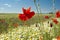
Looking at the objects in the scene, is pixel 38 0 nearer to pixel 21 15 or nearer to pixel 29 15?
pixel 29 15

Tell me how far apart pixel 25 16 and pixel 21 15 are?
118 mm

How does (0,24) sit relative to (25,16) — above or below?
below

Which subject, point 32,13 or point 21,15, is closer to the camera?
point 32,13

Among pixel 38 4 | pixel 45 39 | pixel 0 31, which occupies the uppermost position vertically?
pixel 38 4

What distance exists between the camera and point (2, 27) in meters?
7.86

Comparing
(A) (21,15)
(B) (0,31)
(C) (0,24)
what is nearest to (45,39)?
(A) (21,15)

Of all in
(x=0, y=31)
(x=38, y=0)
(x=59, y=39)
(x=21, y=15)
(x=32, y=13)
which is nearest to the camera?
(x=59, y=39)

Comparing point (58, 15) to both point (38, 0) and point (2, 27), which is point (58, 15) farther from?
point (2, 27)

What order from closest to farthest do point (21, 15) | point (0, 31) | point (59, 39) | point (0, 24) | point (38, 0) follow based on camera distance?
point (59, 39) < point (38, 0) < point (21, 15) < point (0, 31) < point (0, 24)

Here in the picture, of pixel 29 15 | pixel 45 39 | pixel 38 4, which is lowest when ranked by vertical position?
pixel 45 39

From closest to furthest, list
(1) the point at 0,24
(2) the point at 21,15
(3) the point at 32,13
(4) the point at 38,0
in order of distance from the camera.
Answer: (4) the point at 38,0 < (3) the point at 32,13 < (2) the point at 21,15 < (1) the point at 0,24

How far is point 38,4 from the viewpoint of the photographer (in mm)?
1807

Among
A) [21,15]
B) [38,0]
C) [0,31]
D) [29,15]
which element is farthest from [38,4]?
[0,31]

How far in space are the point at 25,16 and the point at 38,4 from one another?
0.55 meters
